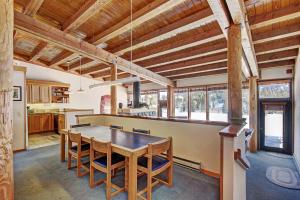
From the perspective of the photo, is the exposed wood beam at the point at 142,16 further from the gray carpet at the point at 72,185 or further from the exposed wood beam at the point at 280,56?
the exposed wood beam at the point at 280,56

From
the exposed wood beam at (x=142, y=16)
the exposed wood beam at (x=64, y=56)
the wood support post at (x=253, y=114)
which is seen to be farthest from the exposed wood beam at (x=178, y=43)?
the wood support post at (x=253, y=114)

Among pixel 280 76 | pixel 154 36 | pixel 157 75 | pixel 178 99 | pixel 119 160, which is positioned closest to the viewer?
pixel 119 160

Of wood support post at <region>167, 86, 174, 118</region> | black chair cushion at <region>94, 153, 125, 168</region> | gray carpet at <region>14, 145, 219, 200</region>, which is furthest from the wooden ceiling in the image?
wood support post at <region>167, 86, 174, 118</region>

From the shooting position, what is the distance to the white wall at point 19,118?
4.12 meters

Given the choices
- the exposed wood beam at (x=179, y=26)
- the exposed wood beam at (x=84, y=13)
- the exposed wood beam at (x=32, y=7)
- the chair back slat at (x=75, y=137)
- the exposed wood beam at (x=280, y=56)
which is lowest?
the chair back slat at (x=75, y=137)

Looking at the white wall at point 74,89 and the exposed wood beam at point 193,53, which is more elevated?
the exposed wood beam at point 193,53

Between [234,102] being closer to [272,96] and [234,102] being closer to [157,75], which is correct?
[272,96]

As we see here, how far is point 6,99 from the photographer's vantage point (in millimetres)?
921

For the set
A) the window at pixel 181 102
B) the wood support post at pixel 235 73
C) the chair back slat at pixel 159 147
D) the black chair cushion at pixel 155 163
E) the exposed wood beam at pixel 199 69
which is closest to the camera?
the chair back slat at pixel 159 147

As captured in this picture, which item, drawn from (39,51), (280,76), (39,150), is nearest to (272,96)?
(280,76)

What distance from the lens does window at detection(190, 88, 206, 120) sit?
663 centimetres

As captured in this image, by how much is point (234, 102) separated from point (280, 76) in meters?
3.65

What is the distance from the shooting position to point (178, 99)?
295 inches

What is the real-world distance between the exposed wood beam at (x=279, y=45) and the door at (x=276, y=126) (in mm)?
1926
